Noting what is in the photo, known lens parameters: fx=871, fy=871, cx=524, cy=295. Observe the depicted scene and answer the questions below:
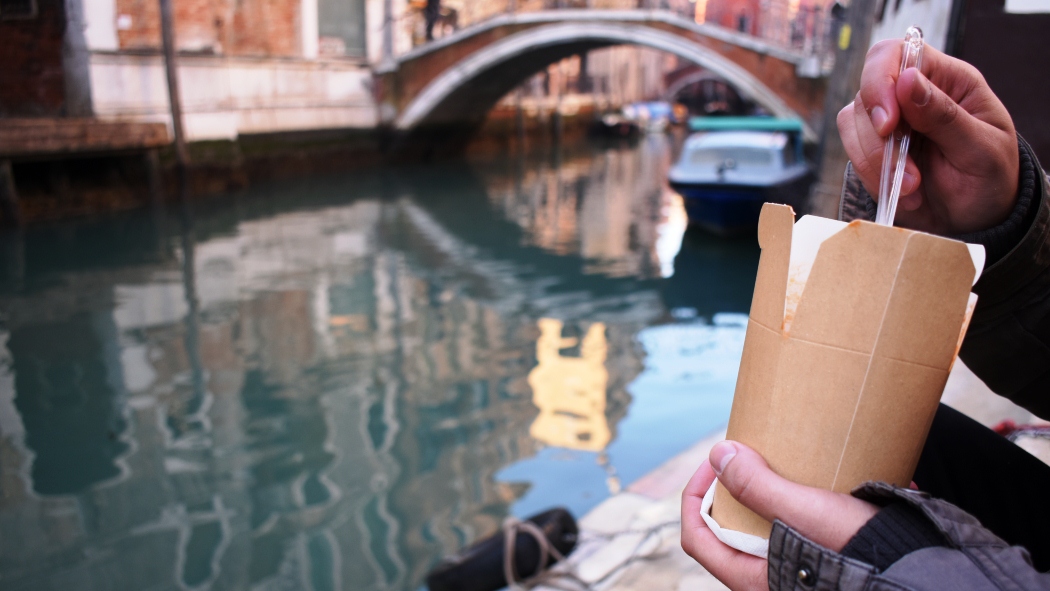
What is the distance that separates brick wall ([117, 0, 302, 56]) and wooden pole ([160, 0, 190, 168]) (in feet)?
0.97

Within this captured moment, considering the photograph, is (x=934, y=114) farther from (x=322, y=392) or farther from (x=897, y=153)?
(x=322, y=392)

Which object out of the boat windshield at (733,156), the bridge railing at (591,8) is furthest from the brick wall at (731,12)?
the boat windshield at (733,156)

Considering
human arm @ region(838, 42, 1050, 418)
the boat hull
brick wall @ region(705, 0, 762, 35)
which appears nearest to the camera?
human arm @ region(838, 42, 1050, 418)

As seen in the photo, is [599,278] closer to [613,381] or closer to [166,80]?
[613,381]

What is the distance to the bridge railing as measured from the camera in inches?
370

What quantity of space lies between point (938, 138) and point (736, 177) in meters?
5.86

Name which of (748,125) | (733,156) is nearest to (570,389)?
(733,156)

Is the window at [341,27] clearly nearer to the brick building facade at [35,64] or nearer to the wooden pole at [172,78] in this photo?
the wooden pole at [172,78]

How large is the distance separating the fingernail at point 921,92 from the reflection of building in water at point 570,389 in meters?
2.04

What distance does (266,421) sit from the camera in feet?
8.88

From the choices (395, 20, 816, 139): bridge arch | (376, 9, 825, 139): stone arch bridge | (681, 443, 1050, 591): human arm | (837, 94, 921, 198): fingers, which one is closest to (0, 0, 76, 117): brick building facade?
(376, 9, 825, 139): stone arch bridge

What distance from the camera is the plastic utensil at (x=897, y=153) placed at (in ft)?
1.90

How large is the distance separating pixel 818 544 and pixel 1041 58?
2.25 metres

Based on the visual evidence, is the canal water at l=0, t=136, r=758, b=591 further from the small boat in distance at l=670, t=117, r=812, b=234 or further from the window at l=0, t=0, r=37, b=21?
the window at l=0, t=0, r=37, b=21
